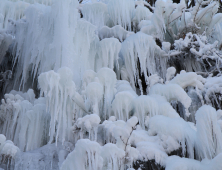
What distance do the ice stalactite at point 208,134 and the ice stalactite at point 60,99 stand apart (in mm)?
2274

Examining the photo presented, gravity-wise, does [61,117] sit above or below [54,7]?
below

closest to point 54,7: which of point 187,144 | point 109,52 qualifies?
point 109,52

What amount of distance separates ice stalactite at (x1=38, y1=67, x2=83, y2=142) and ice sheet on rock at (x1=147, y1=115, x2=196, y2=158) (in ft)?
5.20

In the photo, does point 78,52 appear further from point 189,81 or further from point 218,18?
point 218,18

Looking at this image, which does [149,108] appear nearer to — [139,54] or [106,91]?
[106,91]

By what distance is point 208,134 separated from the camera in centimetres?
314

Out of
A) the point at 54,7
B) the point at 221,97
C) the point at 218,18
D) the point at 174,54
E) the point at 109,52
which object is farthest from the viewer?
the point at 218,18

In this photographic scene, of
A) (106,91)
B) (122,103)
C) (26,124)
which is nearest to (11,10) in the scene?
(26,124)

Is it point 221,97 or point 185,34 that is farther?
point 185,34

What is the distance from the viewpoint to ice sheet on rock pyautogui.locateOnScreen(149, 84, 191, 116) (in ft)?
15.2

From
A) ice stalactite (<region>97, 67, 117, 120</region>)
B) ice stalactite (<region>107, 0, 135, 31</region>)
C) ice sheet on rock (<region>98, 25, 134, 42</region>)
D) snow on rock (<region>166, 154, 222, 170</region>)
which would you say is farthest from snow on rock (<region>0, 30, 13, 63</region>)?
snow on rock (<region>166, 154, 222, 170</region>)

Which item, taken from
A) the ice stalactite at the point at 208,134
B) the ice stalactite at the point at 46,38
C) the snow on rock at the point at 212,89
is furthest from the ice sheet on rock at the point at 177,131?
the ice stalactite at the point at 46,38

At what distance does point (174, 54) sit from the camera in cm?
641

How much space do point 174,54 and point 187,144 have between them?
3.50m
